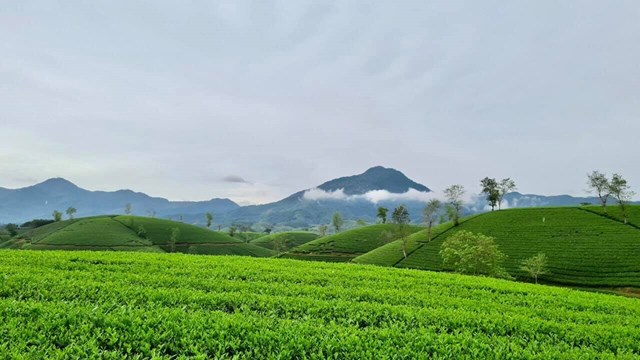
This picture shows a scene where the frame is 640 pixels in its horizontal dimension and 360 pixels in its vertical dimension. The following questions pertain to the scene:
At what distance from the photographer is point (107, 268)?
1745 cm

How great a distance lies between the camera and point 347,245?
162m

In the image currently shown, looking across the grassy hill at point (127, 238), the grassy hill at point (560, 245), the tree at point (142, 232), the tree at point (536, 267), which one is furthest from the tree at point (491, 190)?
the tree at point (142, 232)

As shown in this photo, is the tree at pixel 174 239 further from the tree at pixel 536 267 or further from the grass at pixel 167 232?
the tree at pixel 536 267

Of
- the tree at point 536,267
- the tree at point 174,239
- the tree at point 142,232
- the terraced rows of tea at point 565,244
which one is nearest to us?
the terraced rows of tea at point 565,244

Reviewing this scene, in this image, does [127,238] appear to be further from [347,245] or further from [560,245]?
[560,245]

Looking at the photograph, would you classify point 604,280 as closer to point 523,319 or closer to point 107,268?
point 523,319

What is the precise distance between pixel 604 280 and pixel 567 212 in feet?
184

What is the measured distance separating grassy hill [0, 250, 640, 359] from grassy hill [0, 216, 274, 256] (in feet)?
487

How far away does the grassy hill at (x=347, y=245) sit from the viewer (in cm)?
14862

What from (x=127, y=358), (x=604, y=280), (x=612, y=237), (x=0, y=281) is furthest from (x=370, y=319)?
(x=612, y=237)

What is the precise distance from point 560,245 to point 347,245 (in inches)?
3431

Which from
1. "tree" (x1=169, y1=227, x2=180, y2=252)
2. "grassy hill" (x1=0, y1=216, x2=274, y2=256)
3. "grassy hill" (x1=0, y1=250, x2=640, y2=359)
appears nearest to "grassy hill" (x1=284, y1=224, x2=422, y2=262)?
"grassy hill" (x1=0, y1=216, x2=274, y2=256)

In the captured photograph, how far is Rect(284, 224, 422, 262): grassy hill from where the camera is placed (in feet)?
488

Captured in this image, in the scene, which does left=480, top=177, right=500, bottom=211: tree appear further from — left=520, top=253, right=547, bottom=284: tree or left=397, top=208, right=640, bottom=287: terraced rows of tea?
left=520, top=253, right=547, bottom=284: tree
